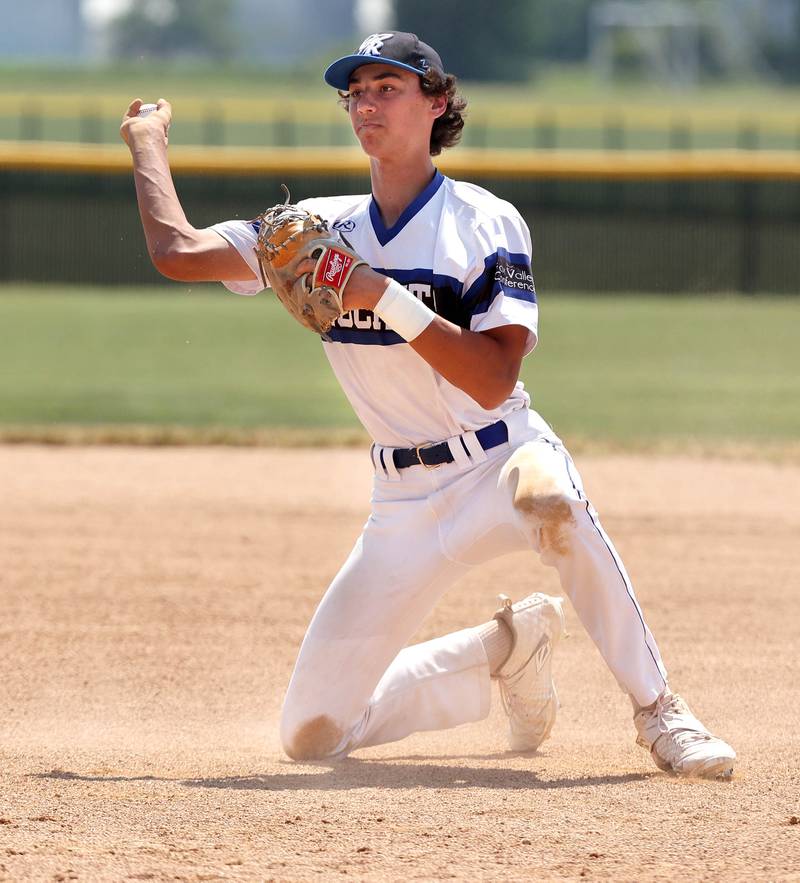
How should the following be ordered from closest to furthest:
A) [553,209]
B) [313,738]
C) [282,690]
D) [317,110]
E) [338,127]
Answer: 1. [313,738]
2. [282,690]
3. [553,209]
4. [338,127]
5. [317,110]

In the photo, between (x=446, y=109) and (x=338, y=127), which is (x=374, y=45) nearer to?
(x=446, y=109)

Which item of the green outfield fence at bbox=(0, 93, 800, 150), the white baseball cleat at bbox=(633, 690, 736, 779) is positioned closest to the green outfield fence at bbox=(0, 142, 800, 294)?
the green outfield fence at bbox=(0, 93, 800, 150)

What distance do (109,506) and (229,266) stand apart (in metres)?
3.78

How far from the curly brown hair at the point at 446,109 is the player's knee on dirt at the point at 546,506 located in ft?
3.12

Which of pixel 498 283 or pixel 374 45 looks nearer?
pixel 498 283

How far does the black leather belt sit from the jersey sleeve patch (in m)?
0.33

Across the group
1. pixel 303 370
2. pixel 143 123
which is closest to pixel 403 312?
pixel 143 123

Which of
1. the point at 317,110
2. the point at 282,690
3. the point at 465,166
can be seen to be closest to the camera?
the point at 282,690

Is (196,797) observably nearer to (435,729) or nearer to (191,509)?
(435,729)

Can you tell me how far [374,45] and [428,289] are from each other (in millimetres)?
615

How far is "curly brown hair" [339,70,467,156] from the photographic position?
12.2 ft

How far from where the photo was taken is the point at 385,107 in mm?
3666

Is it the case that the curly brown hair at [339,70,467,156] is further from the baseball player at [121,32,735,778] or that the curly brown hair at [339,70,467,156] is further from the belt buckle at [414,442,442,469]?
the belt buckle at [414,442,442,469]

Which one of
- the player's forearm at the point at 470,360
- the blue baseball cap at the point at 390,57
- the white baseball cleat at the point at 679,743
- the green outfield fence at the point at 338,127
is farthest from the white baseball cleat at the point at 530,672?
the green outfield fence at the point at 338,127
